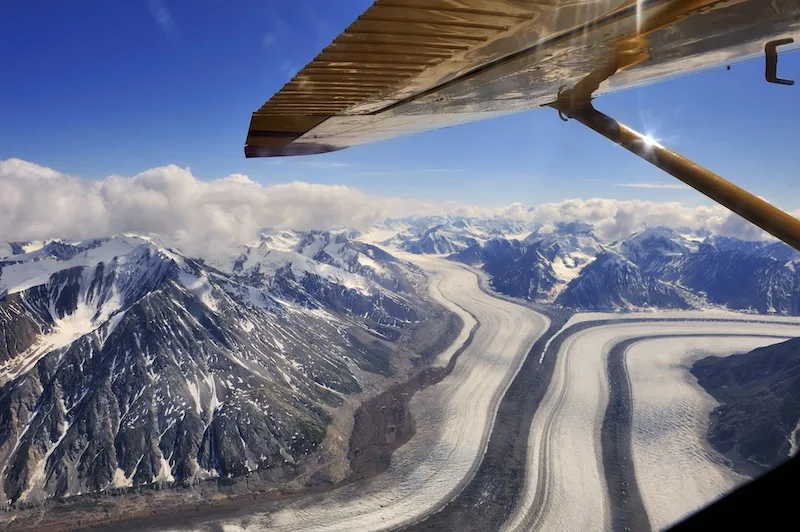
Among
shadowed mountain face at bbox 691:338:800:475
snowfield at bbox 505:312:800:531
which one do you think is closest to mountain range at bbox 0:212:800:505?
snowfield at bbox 505:312:800:531

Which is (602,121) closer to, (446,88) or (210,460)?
(446,88)

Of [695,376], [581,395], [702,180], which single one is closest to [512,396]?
[581,395]

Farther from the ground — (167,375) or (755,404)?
(167,375)

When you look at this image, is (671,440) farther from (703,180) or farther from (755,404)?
(703,180)

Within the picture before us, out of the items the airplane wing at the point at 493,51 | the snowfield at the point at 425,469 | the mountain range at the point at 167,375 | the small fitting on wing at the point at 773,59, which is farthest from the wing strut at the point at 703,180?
the mountain range at the point at 167,375

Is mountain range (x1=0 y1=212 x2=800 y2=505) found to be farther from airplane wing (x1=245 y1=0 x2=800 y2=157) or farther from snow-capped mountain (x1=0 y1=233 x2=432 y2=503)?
airplane wing (x1=245 y1=0 x2=800 y2=157)

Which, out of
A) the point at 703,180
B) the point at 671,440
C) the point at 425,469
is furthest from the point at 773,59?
the point at 671,440
